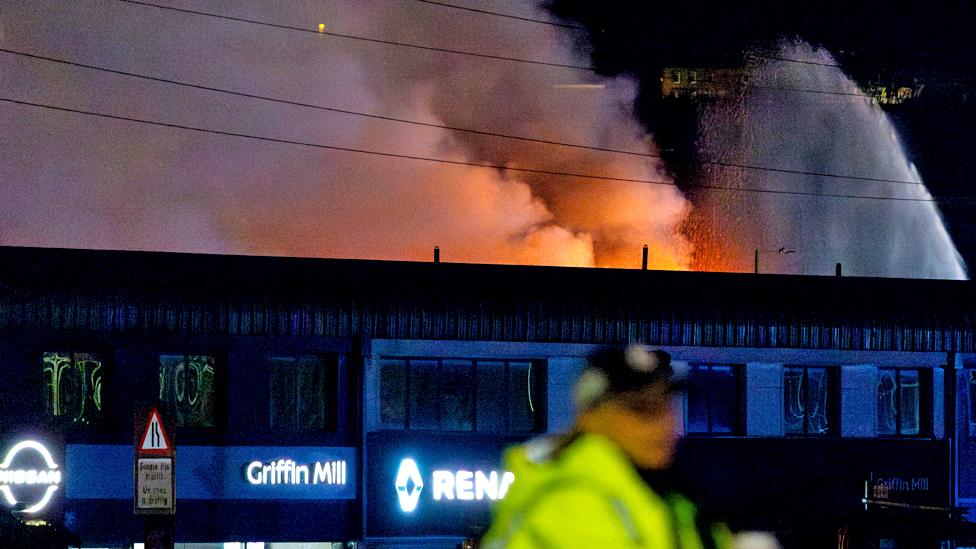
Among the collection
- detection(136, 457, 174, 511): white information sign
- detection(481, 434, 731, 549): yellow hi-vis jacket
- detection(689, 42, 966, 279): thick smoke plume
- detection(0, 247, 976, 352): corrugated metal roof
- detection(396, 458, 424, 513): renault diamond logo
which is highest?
detection(689, 42, 966, 279): thick smoke plume

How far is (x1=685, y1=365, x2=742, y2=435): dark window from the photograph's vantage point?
20203mm

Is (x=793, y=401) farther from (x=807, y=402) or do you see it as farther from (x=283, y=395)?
(x=283, y=395)

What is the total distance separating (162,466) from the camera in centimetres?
1288

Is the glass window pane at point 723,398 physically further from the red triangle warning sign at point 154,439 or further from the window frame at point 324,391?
the red triangle warning sign at point 154,439

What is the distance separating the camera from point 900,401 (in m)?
21.3

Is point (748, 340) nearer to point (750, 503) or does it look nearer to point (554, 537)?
point (750, 503)

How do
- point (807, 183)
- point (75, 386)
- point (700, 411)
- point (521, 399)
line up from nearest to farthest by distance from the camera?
point (75, 386)
point (521, 399)
point (700, 411)
point (807, 183)

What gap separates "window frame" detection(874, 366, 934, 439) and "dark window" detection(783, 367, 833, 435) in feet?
3.16

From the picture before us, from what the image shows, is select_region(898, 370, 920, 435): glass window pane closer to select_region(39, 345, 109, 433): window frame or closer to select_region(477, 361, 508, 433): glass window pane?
select_region(477, 361, 508, 433): glass window pane

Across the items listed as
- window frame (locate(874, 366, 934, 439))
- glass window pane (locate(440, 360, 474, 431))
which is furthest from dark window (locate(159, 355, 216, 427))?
window frame (locate(874, 366, 934, 439))

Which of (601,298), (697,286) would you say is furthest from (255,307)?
(697,286)

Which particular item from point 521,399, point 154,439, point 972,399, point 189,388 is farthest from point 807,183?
point 154,439

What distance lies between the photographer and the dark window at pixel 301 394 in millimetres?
18891

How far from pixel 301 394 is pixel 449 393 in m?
2.26
